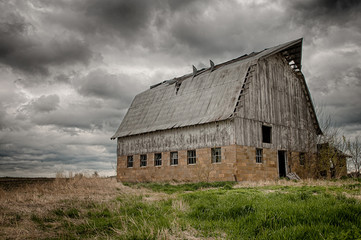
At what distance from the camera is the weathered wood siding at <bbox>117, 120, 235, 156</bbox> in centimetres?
2069

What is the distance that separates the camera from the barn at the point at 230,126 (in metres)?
20.7

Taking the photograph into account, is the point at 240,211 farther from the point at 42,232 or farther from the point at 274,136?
the point at 274,136

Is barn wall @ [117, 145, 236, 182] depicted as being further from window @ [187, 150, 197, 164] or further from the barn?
window @ [187, 150, 197, 164]

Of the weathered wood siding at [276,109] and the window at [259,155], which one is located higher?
the weathered wood siding at [276,109]

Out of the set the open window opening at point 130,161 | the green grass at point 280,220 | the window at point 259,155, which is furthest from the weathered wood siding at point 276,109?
the green grass at point 280,220

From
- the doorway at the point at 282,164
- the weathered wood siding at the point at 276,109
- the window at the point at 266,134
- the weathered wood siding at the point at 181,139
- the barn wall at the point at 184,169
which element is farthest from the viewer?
the doorway at the point at 282,164

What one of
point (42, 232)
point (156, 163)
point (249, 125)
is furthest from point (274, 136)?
point (42, 232)

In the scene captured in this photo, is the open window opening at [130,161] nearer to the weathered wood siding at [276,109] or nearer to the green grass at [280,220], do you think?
the weathered wood siding at [276,109]

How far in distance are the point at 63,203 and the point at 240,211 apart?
605 cm

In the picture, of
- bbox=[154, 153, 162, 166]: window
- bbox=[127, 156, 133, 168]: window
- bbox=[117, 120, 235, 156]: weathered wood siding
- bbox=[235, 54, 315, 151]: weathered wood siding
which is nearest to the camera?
bbox=[117, 120, 235, 156]: weathered wood siding

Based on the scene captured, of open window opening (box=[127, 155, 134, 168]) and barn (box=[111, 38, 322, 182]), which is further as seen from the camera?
open window opening (box=[127, 155, 134, 168])

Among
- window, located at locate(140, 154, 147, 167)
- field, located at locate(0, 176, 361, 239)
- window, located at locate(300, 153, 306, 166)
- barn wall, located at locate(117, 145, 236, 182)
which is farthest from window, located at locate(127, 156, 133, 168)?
field, located at locate(0, 176, 361, 239)

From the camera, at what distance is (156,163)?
2605 cm

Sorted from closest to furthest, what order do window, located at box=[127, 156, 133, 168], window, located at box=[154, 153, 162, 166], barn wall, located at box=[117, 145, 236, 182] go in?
barn wall, located at box=[117, 145, 236, 182] → window, located at box=[154, 153, 162, 166] → window, located at box=[127, 156, 133, 168]
